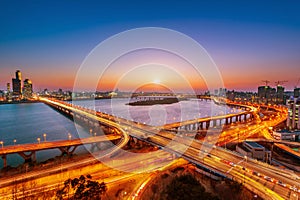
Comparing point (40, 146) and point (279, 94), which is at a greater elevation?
point (279, 94)

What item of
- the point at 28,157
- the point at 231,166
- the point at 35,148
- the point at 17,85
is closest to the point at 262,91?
the point at 231,166

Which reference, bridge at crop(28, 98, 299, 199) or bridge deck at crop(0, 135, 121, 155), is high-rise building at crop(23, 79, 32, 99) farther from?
bridge at crop(28, 98, 299, 199)

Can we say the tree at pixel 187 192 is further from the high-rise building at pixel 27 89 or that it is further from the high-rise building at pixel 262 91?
the high-rise building at pixel 27 89

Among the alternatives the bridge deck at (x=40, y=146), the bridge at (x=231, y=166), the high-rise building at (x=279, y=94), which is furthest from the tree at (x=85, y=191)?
the high-rise building at (x=279, y=94)

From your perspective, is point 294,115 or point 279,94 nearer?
point 294,115

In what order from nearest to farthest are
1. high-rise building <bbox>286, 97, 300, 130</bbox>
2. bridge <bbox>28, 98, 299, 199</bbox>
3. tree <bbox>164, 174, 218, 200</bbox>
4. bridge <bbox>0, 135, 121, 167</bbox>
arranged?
tree <bbox>164, 174, 218, 200</bbox>
bridge <bbox>28, 98, 299, 199</bbox>
bridge <bbox>0, 135, 121, 167</bbox>
high-rise building <bbox>286, 97, 300, 130</bbox>

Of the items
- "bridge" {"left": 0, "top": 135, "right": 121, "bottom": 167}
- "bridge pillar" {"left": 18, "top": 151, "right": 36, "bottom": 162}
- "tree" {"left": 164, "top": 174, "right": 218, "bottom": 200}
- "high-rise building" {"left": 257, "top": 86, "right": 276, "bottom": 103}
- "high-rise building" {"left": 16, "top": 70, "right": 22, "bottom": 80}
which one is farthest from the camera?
"high-rise building" {"left": 16, "top": 70, "right": 22, "bottom": 80}

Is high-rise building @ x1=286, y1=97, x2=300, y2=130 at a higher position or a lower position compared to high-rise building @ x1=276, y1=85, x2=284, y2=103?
lower

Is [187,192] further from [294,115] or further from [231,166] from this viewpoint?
[294,115]

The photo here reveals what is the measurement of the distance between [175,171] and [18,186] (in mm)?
5175

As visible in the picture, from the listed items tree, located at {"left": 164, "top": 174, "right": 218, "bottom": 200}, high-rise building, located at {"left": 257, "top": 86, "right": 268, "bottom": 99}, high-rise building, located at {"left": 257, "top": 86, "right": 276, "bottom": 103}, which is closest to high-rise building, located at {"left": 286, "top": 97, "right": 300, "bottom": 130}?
tree, located at {"left": 164, "top": 174, "right": 218, "bottom": 200}

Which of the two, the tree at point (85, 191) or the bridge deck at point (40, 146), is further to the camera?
the bridge deck at point (40, 146)

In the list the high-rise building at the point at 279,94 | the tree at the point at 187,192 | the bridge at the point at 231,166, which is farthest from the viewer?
the high-rise building at the point at 279,94

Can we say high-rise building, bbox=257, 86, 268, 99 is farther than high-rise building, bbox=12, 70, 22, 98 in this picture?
No
